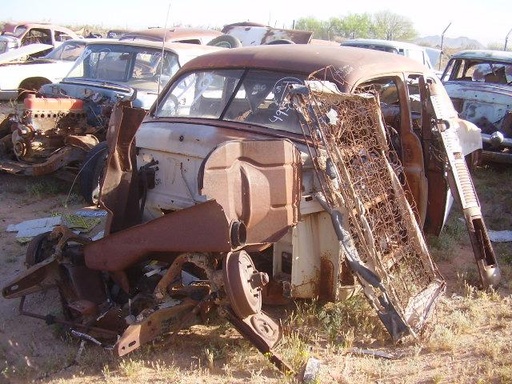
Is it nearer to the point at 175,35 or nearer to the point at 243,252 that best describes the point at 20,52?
the point at 175,35

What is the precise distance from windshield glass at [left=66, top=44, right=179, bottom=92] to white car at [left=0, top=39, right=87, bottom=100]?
4.06 meters

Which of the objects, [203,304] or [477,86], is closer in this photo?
[203,304]

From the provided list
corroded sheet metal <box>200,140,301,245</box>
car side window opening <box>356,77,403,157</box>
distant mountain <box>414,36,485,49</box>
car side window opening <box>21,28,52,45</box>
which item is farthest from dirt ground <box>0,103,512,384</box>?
distant mountain <box>414,36,485,49</box>

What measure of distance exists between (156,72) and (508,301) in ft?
18.0

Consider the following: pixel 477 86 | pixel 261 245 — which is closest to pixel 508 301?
pixel 261 245

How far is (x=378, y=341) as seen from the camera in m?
4.26

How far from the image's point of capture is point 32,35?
16.9 m

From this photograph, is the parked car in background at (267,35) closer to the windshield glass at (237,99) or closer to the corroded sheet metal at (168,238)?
the windshield glass at (237,99)

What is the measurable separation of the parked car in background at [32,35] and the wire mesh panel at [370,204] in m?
13.3

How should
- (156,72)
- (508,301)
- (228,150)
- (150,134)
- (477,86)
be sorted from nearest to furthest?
1. (228,150)
2. (150,134)
3. (508,301)
4. (156,72)
5. (477,86)

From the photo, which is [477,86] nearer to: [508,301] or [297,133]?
[508,301]

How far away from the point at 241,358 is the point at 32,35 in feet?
50.0

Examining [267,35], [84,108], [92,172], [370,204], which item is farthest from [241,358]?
[267,35]

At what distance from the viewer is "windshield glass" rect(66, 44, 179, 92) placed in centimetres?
851
